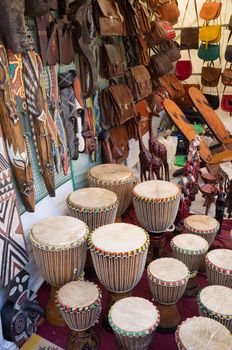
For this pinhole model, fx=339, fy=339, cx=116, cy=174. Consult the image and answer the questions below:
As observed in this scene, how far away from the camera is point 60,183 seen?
228 cm

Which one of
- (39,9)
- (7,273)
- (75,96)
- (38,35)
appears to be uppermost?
(39,9)

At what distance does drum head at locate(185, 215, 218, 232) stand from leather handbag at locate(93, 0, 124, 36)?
1.45 meters

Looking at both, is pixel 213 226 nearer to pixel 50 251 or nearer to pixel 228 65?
pixel 50 251

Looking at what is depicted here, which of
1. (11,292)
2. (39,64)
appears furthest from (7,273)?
(39,64)

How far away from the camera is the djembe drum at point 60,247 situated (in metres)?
1.63

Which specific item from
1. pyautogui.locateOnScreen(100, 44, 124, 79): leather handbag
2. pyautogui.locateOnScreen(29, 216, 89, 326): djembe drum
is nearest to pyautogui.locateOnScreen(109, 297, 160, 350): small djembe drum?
pyautogui.locateOnScreen(29, 216, 89, 326): djembe drum

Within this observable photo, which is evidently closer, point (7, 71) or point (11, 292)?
point (7, 71)

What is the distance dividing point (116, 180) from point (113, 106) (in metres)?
0.75

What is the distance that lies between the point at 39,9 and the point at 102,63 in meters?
1.09

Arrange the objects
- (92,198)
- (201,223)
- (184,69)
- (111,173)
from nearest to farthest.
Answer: (92,198), (201,223), (111,173), (184,69)

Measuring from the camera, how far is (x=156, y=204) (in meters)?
2.01

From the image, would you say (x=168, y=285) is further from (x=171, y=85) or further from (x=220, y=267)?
(x=171, y=85)

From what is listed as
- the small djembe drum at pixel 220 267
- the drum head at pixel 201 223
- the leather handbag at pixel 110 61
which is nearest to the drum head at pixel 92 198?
the drum head at pixel 201 223

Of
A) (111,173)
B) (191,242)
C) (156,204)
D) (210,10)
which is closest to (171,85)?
(210,10)
